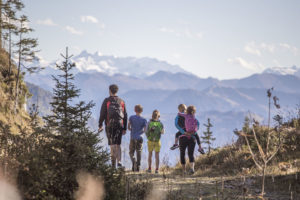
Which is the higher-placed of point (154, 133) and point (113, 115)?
point (113, 115)

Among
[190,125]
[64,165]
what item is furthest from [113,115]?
[64,165]

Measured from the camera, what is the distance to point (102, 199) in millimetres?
4062

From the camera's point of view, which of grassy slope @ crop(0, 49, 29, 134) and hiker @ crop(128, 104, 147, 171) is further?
grassy slope @ crop(0, 49, 29, 134)

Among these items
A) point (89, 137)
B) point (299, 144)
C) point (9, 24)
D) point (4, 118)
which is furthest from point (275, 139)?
point (9, 24)

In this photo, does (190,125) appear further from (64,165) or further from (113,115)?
(64,165)

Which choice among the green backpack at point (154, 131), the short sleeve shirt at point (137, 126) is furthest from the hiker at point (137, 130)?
the green backpack at point (154, 131)

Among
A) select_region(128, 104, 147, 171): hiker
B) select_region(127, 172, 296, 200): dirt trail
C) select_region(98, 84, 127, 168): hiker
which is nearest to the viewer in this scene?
select_region(127, 172, 296, 200): dirt trail

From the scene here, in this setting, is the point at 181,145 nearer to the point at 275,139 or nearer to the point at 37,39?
the point at 275,139

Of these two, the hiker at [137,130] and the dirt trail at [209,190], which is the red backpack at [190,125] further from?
the dirt trail at [209,190]

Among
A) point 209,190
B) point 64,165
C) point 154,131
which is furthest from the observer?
point 154,131

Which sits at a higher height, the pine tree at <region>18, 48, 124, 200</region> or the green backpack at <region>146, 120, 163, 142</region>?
the green backpack at <region>146, 120, 163, 142</region>

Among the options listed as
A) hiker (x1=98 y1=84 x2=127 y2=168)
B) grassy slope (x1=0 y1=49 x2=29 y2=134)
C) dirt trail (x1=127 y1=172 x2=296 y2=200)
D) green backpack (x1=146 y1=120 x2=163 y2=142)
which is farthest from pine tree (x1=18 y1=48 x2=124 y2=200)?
grassy slope (x1=0 y1=49 x2=29 y2=134)

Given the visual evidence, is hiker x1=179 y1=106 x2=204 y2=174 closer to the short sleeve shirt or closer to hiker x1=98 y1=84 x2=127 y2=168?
the short sleeve shirt

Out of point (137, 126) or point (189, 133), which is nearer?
point (189, 133)
